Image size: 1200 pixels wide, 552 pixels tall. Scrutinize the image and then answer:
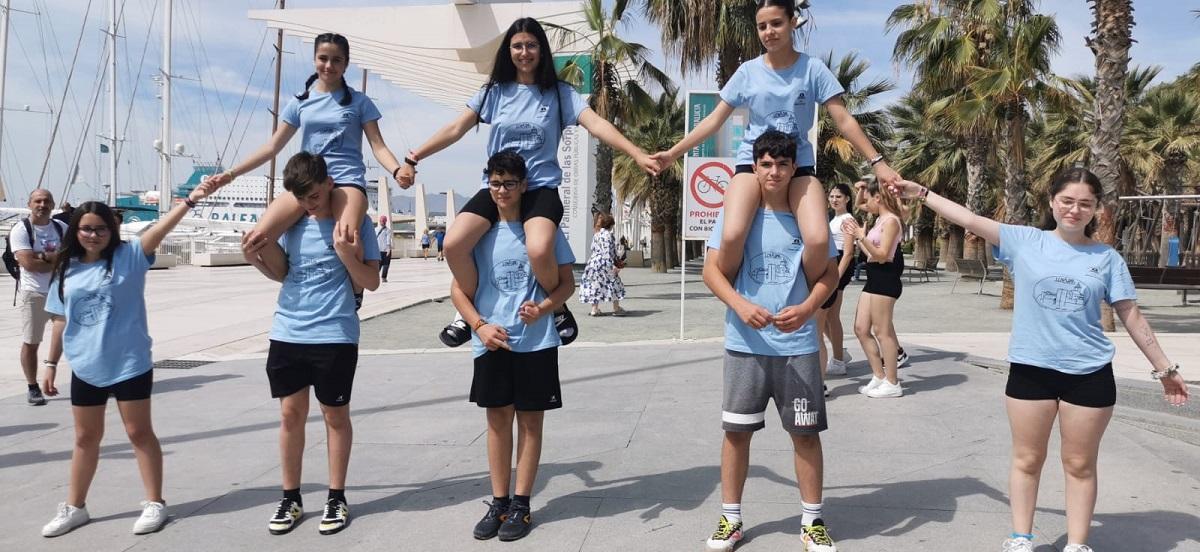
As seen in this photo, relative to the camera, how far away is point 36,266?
6.27 metres

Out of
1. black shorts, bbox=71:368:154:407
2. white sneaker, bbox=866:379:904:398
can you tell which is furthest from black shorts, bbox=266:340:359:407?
white sneaker, bbox=866:379:904:398

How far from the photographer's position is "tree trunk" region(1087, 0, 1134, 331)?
11.1 m

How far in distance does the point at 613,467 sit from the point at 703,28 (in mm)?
15895

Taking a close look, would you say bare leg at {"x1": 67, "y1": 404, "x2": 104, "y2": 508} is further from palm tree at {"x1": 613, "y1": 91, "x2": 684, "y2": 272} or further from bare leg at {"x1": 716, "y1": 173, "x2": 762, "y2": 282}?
palm tree at {"x1": 613, "y1": 91, "x2": 684, "y2": 272}

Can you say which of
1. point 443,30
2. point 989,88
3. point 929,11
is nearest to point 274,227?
point 989,88

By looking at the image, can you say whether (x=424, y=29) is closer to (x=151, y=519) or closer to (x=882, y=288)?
(x=882, y=288)

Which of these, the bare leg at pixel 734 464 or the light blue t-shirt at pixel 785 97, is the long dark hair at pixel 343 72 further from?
the bare leg at pixel 734 464

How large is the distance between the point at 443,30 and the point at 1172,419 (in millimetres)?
26192

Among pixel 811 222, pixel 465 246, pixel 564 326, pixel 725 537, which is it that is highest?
pixel 811 222

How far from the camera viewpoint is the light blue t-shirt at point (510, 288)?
3.56 m

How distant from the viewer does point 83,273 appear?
3.66m

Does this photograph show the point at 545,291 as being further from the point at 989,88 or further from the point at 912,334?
the point at 989,88

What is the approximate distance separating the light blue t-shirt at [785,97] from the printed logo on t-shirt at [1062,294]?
3.41 feet

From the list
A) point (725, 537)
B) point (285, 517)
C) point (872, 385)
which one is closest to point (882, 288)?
point (872, 385)
